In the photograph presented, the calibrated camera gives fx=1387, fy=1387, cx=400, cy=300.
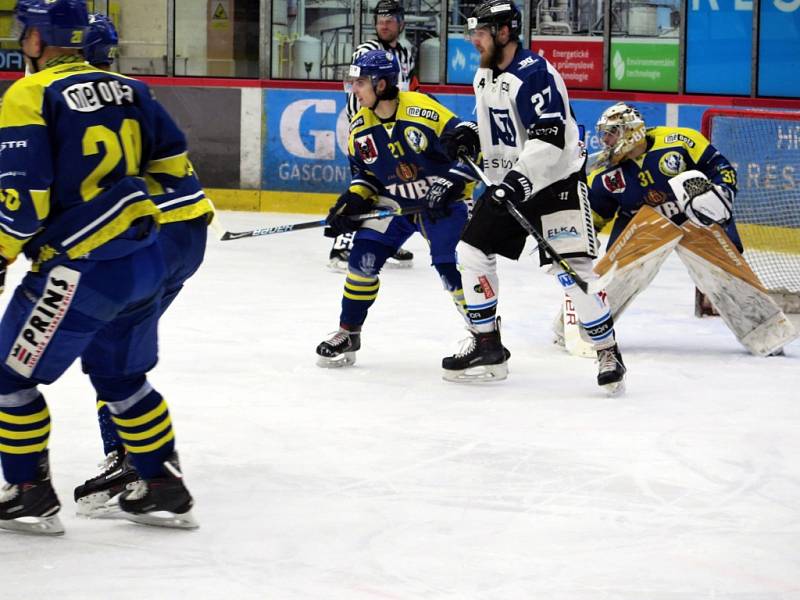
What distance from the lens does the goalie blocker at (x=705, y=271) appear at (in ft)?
16.4

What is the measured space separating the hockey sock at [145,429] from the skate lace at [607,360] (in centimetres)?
177

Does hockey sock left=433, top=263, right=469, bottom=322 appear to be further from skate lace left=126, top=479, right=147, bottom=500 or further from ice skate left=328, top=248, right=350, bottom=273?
ice skate left=328, top=248, right=350, bottom=273

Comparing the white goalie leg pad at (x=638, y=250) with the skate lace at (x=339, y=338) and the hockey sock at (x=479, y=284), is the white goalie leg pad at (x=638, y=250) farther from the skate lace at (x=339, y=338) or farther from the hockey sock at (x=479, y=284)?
the skate lace at (x=339, y=338)

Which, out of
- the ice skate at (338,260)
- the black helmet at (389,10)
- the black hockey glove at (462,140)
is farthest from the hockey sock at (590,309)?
the black helmet at (389,10)

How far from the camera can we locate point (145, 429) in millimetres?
2846

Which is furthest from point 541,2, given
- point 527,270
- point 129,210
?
point 129,210

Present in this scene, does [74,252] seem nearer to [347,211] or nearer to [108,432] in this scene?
[108,432]

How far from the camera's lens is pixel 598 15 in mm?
8602

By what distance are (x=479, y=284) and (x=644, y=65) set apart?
4466 millimetres

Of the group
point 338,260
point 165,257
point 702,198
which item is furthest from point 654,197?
point 165,257

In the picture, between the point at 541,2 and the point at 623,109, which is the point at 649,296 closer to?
the point at 623,109

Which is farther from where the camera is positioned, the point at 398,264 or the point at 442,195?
the point at 398,264

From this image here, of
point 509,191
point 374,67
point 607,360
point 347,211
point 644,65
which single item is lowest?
point 607,360

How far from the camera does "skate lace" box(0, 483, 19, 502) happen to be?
2795mm
